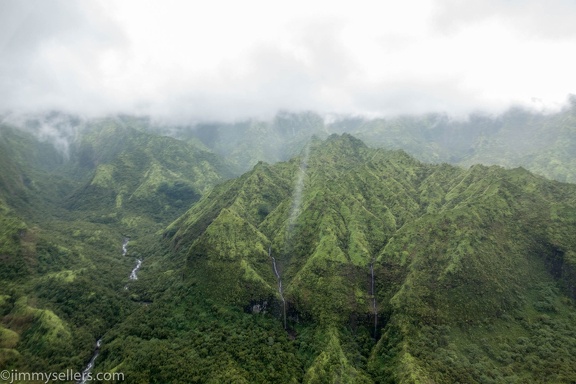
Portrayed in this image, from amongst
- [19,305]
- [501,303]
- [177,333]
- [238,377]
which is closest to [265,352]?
[238,377]

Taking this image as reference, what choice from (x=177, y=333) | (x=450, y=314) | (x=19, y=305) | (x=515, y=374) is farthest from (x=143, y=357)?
(x=515, y=374)

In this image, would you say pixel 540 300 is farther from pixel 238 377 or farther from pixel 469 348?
pixel 238 377

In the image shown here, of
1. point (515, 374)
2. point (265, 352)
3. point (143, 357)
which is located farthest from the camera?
point (265, 352)

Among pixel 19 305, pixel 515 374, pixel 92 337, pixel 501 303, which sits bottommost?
pixel 92 337

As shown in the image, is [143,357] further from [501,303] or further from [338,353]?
[501,303]

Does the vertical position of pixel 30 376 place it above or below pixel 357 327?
below

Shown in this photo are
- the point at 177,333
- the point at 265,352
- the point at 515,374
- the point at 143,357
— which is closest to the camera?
the point at 515,374

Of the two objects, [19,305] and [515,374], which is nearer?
[515,374]

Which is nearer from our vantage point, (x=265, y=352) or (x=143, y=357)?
(x=143, y=357)

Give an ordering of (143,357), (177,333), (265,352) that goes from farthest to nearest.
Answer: (177,333) < (265,352) < (143,357)
